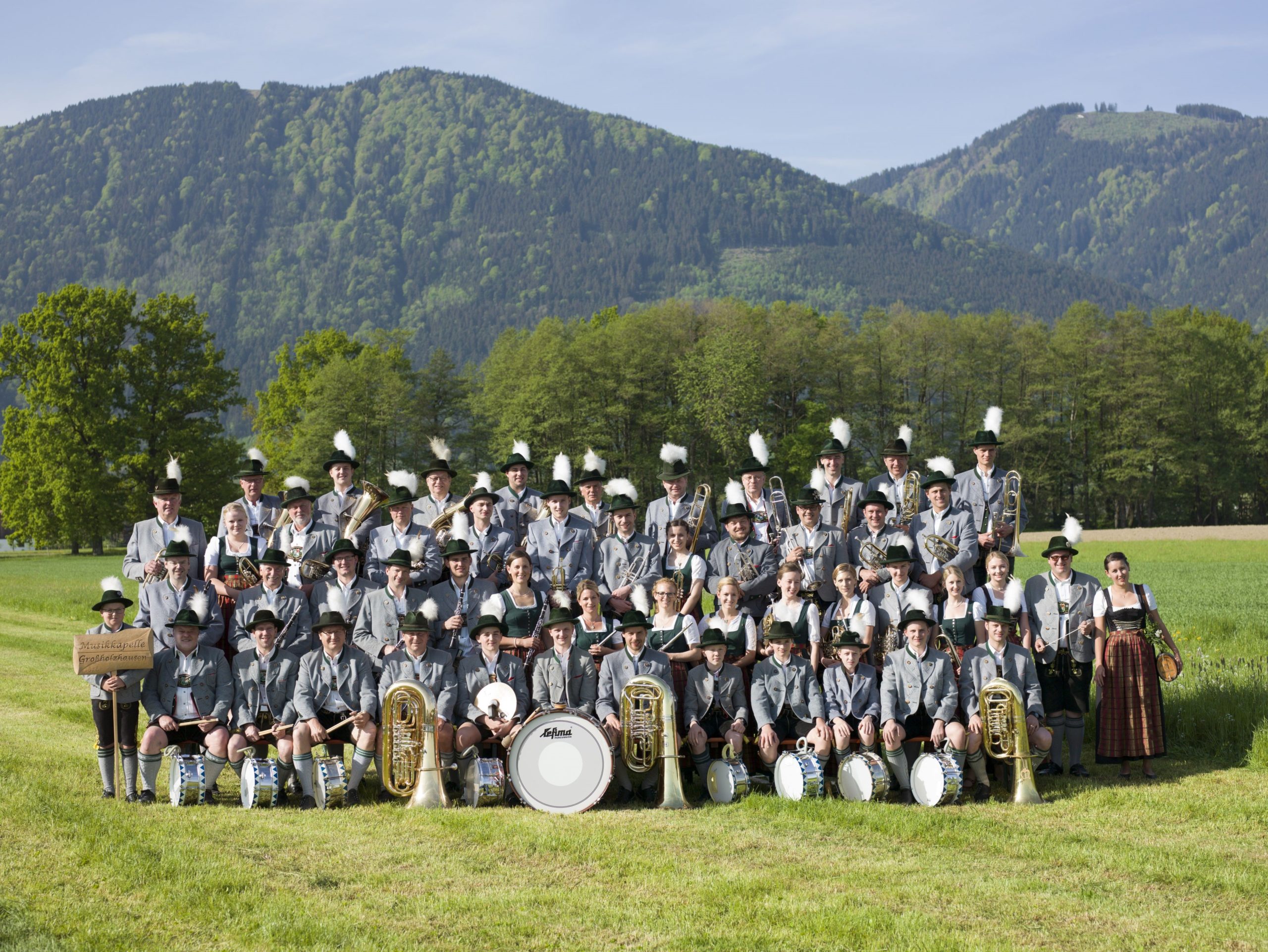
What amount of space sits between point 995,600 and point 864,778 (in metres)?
2.04

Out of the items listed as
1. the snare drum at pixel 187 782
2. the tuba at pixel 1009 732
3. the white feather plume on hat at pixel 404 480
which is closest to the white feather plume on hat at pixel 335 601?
the white feather plume on hat at pixel 404 480

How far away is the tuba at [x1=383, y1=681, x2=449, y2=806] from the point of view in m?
9.20

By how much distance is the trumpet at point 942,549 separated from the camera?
10.8 meters

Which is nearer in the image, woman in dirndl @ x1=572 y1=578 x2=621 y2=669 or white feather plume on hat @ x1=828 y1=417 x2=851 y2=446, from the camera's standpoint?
woman in dirndl @ x1=572 y1=578 x2=621 y2=669

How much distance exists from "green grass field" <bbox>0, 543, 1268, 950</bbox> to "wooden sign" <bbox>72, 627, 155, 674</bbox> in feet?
3.31

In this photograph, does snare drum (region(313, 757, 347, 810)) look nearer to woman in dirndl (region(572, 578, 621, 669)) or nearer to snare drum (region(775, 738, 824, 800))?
woman in dirndl (region(572, 578, 621, 669))

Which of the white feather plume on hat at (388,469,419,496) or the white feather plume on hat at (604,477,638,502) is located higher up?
the white feather plume on hat at (388,469,419,496)

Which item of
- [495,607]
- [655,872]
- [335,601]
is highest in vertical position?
[335,601]

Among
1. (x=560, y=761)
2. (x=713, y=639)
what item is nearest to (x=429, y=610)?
(x=560, y=761)

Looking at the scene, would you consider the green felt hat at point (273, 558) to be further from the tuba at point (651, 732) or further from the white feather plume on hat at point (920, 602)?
the white feather plume on hat at point (920, 602)

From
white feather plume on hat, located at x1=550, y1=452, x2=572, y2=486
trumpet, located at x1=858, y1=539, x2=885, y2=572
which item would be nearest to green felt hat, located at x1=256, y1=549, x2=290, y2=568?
white feather plume on hat, located at x1=550, y1=452, x2=572, y2=486

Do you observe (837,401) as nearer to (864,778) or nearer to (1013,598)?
(1013,598)

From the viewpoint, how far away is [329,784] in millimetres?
9250

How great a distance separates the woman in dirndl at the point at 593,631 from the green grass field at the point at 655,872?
4.72 feet
